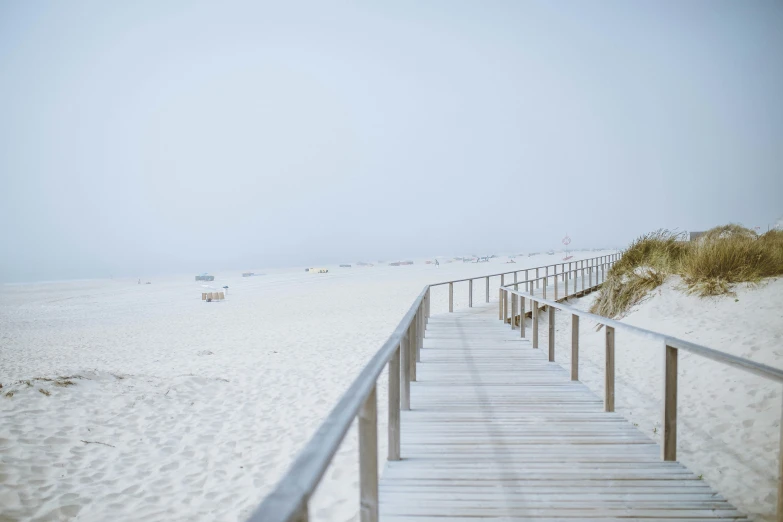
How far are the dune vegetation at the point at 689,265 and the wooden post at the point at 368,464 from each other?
29.6ft

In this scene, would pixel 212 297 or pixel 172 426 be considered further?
pixel 212 297

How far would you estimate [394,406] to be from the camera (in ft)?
9.29

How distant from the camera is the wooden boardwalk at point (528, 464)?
2348mm

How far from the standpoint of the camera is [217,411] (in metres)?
6.18

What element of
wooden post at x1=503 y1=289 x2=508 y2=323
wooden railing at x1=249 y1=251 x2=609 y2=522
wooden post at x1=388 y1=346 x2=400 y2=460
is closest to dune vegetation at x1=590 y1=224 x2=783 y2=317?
wooden post at x1=503 y1=289 x2=508 y2=323

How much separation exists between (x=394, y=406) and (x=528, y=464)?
3.26ft

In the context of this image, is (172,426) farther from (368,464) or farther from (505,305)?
(505,305)

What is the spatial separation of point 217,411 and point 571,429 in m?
4.90

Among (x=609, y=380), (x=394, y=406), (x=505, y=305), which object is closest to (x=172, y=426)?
(x=394, y=406)

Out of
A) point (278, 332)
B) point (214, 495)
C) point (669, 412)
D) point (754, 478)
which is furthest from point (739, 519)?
point (278, 332)

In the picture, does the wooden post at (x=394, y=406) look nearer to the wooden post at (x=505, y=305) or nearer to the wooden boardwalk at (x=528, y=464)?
the wooden boardwalk at (x=528, y=464)

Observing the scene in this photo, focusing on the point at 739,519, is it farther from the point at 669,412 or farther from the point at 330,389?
the point at 330,389

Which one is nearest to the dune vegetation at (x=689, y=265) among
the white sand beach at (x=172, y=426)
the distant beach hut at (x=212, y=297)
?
the white sand beach at (x=172, y=426)

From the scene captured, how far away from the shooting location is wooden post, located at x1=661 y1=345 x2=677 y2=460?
9.27ft
